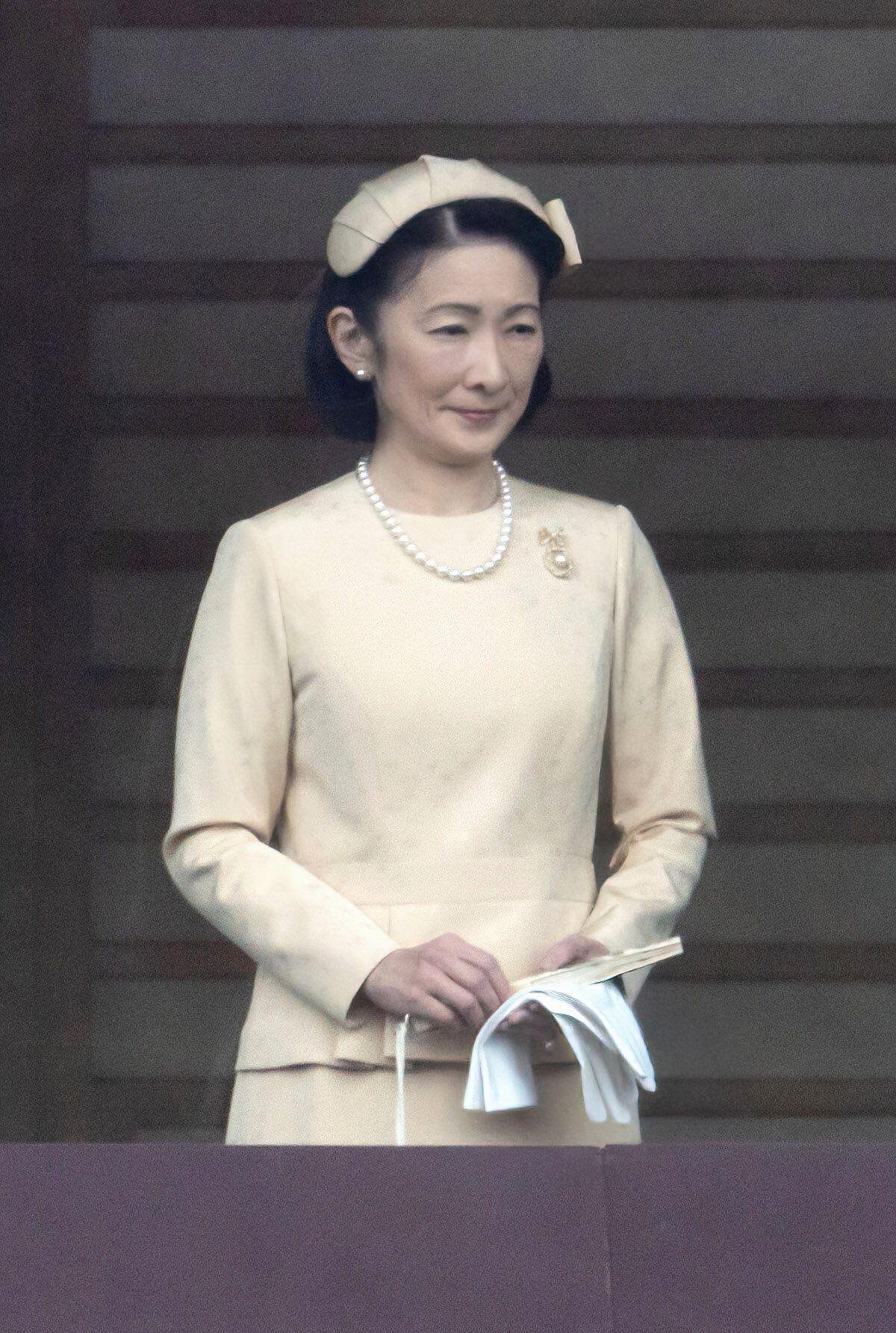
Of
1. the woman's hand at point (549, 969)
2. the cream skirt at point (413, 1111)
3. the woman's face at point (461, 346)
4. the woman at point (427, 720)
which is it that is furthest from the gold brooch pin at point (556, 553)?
the cream skirt at point (413, 1111)

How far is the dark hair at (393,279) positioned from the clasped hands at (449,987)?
0.67 metres

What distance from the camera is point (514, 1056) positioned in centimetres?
254

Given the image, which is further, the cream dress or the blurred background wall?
the blurred background wall

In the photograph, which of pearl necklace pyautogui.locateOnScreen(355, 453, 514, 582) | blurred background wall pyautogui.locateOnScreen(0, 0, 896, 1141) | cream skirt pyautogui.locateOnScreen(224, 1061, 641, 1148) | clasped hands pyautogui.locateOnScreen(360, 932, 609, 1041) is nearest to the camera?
clasped hands pyautogui.locateOnScreen(360, 932, 609, 1041)

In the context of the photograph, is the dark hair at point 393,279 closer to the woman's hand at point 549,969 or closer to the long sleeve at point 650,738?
the long sleeve at point 650,738

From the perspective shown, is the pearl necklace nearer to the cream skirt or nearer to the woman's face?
the woman's face

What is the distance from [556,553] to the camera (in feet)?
9.02

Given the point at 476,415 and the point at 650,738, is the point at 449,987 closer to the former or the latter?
the point at 650,738

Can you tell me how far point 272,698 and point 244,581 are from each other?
13 cm

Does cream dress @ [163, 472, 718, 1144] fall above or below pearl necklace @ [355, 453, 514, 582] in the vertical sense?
below

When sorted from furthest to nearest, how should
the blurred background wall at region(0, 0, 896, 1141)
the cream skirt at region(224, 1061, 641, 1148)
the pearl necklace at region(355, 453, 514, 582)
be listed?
1. the blurred background wall at region(0, 0, 896, 1141)
2. the pearl necklace at region(355, 453, 514, 582)
3. the cream skirt at region(224, 1061, 641, 1148)

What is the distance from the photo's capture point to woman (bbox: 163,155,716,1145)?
2.59 metres

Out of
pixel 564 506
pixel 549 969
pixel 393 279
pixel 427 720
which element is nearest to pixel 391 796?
pixel 427 720

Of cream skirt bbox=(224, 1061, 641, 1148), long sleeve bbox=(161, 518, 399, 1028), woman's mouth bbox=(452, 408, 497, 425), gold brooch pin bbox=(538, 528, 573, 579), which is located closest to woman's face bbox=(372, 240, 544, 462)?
woman's mouth bbox=(452, 408, 497, 425)
